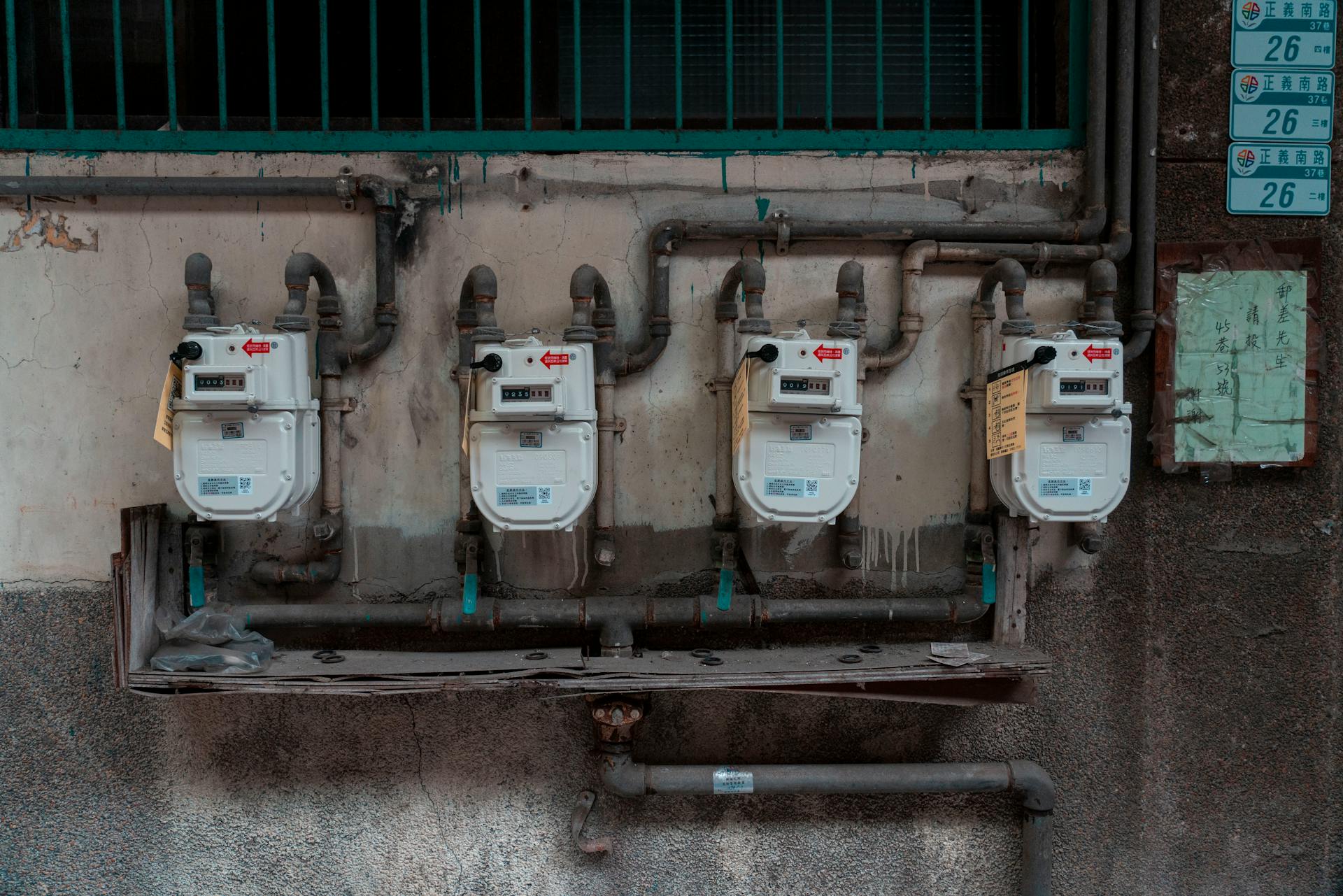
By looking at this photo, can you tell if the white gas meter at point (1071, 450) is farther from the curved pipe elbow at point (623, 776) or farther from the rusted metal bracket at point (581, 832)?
the rusted metal bracket at point (581, 832)

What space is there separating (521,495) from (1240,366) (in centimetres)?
181

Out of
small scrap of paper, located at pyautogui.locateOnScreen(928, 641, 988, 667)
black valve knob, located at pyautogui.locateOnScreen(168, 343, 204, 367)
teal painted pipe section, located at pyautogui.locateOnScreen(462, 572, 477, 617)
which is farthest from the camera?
teal painted pipe section, located at pyautogui.locateOnScreen(462, 572, 477, 617)

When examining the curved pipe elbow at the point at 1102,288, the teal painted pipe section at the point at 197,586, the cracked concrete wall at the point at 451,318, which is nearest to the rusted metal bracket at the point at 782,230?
the cracked concrete wall at the point at 451,318

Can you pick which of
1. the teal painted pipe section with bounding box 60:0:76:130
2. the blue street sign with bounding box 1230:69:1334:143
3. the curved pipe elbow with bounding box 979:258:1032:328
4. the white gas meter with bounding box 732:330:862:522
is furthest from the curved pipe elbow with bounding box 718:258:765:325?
the teal painted pipe section with bounding box 60:0:76:130

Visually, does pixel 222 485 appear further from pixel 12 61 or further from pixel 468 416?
pixel 12 61

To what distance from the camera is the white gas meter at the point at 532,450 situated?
183cm

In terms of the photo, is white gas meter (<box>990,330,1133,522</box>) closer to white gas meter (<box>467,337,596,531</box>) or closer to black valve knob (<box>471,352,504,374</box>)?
white gas meter (<box>467,337,596,531</box>)

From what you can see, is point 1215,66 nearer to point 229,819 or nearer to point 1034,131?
point 1034,131

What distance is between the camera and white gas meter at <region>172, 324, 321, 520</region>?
71.1 inches

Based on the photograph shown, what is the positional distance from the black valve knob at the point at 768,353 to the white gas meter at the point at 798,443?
2cm

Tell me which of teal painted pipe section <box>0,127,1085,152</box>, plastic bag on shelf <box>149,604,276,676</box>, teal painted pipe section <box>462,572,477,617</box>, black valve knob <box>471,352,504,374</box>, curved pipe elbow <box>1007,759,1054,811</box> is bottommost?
curved pipe elbow <box>1007,759,1054,811</box>

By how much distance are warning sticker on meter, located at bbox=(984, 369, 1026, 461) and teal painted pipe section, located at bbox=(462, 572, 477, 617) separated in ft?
4.16

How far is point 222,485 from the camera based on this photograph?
72.3 inches

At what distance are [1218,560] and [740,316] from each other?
139 centimetres
